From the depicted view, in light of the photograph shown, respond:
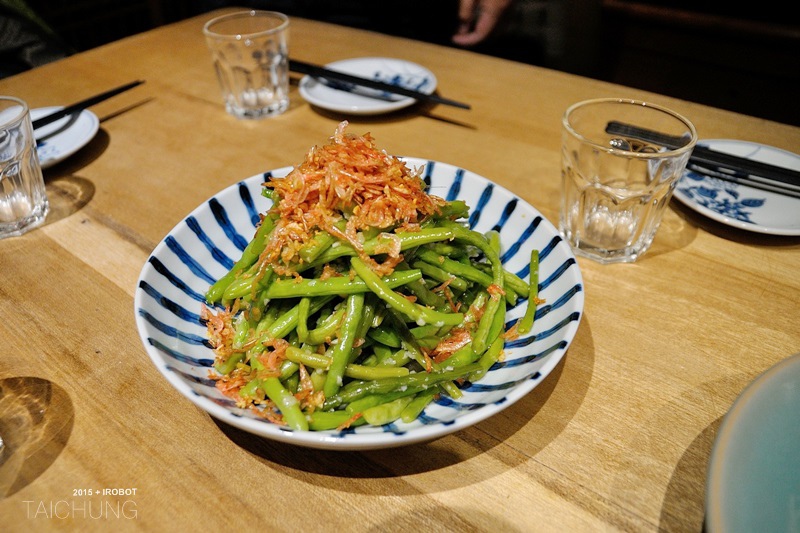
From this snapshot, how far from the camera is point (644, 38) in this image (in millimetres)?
3797

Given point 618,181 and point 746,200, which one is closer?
point 618,181

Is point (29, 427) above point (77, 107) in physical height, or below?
below

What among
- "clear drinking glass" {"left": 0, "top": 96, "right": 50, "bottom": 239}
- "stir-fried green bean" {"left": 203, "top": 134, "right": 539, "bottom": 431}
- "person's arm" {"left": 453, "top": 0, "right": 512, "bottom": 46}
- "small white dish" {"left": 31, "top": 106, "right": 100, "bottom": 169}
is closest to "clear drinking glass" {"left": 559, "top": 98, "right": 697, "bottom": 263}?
"stir-fried green bean" {"left": 203, "top": 134, "right": 539, "bottom": 431}

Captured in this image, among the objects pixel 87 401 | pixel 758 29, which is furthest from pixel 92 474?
pixel 758 29

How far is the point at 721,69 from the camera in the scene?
3594mm

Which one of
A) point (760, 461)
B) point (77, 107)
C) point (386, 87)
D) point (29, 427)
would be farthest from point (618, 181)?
point (77, 107)

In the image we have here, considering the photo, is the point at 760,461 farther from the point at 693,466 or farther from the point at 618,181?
the point at 618,181

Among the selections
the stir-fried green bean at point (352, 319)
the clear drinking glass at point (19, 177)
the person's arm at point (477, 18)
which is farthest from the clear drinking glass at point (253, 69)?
the person's arm at point (477, 18)

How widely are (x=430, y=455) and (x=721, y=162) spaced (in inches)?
49.5

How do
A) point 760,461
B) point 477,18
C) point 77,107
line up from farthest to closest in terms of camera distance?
point 477,18 → point 77,107 → point 760,461

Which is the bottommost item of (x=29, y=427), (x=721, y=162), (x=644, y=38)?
(x=29, y=427)

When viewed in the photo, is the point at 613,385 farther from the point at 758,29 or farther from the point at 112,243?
the point at 758,29

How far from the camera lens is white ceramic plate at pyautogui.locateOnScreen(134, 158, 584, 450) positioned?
→ 0.85m

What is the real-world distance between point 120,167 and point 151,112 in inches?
17.2
